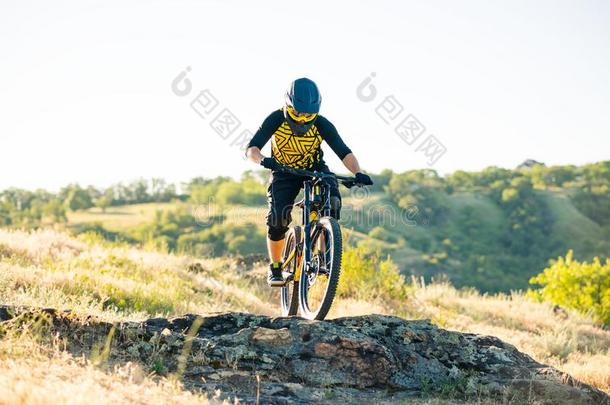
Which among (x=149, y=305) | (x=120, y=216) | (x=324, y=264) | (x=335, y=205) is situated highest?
(x=335, y=205)

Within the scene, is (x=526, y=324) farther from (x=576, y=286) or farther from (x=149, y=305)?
(x=149, y=305)

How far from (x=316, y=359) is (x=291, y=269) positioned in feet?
7.04

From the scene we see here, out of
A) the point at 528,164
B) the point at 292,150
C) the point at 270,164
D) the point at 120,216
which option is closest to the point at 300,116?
the point at 292,150

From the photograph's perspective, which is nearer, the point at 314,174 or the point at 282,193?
the point at 314,174

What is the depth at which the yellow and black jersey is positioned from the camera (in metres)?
7.02

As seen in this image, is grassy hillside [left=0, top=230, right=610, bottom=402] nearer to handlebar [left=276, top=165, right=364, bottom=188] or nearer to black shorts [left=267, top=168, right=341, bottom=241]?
black shorts [left=267, top=168, right=341, bottom=241]

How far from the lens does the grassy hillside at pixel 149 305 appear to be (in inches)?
165

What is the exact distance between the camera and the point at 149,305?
970 cm

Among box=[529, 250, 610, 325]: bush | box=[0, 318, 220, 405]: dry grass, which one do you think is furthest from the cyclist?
box=[529, 250, 610, 325]: bush

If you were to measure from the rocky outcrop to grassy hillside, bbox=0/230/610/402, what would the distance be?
0.89 ft

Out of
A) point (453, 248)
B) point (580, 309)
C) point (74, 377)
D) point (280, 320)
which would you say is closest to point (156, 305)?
point (280, 320)

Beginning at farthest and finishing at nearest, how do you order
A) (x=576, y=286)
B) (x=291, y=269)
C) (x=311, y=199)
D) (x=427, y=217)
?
(x=427, y=217)
(x=576, y=286)
(x=291, y=269)
(x=311, y=199)

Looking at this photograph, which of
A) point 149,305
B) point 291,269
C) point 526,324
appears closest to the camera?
point 291,269

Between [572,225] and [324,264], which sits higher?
[324,264]
